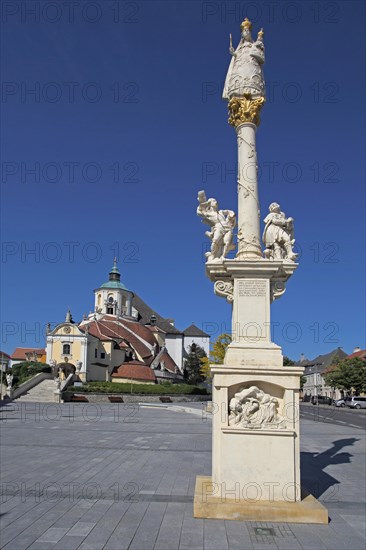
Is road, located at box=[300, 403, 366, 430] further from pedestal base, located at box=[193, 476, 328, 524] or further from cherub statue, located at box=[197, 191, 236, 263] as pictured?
cherub statue, located at box=[197, 191, 236, 263]

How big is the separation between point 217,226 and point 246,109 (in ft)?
7.58

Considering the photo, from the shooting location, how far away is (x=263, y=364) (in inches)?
293

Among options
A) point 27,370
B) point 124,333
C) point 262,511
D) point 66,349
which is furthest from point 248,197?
point 124,333

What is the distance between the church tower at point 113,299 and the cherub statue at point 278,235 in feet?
233

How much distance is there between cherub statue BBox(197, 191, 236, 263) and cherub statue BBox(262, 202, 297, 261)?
64 cm

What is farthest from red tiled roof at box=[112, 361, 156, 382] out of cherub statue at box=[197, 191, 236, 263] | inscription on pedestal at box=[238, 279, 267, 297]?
inscription on pedestal at box=[238, 279, 267, 297]

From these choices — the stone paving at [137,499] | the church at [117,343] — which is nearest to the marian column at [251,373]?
the stone paving at [137,499]

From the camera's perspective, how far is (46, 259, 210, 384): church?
57.9 meters

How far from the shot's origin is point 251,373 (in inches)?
287

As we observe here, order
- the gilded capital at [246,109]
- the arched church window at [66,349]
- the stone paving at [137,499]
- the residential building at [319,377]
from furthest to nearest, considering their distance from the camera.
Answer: the residential building at [319,377], the arched church window at [66,349], the gilded capital at [246,109], the stone paving at [137,499]

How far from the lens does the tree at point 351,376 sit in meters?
→ 52.8

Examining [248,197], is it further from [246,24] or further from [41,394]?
[41,394]

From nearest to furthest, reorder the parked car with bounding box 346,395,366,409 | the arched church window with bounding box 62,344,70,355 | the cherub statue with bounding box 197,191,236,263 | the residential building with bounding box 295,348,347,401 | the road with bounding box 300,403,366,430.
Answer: the cherub statue with bounding box 197,191,236,263, the road with bounding box 300,403,366,430, the parked car with bounding box 346,395,366,409, the arched church window with bounding box 62,344,70,355, the residential building with bounding box 295,348,347,401

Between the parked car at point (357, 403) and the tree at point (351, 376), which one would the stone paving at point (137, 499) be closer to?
the parked car at point (357, 403)
